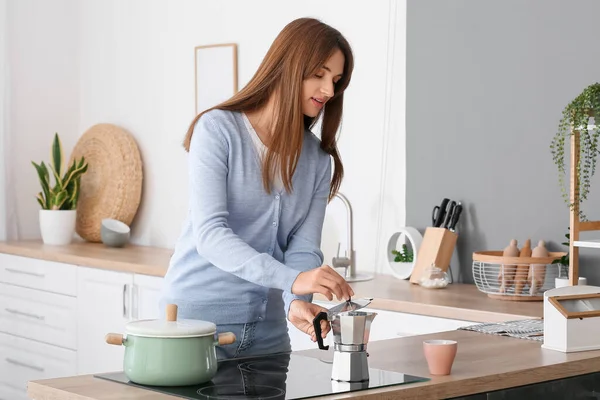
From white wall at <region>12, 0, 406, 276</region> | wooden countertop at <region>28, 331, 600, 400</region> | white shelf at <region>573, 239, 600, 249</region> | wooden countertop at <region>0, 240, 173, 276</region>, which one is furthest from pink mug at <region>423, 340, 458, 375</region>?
wooden countertop at <region>0, 240, 173, 276</region>

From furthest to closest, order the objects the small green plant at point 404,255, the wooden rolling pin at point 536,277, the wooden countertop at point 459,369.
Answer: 1. the small green plant at point 404,255
2. the wooden rolling pin at point 536,277
3. the wooden countertop at point 459,369

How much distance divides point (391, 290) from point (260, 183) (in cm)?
123

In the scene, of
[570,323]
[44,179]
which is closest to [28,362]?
[44,179]

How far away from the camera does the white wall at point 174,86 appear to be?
156 inches

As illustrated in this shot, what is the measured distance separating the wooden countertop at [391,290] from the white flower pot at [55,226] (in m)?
0.13

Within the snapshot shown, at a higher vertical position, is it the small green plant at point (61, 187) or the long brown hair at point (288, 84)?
the long brown hair at point (288, 84)

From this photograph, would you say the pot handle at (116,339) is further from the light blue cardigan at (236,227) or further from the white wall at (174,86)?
the white wall at (174,86)

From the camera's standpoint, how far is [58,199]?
5.02m

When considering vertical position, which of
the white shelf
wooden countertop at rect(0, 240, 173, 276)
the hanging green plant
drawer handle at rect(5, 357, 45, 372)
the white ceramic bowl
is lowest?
drawer handle at rect(5, 357, 45, 372)

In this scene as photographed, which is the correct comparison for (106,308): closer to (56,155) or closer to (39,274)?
(39,274)

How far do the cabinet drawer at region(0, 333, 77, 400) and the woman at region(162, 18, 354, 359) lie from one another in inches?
90.7

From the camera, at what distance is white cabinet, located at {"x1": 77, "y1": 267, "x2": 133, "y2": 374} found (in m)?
4.24

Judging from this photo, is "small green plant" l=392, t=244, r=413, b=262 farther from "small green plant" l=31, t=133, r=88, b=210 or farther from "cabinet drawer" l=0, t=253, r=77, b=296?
"small green plant" l=31, t=133, r=88, b=210

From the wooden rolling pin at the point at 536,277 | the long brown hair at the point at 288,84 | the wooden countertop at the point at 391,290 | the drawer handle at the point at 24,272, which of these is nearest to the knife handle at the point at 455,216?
the wooden countertop at the point at 391,290
